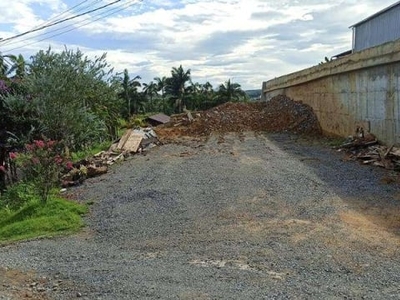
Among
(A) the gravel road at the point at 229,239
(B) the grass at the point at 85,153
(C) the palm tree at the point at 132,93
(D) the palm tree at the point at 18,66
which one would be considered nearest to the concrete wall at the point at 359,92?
(A) the gravel road at the point at 229,239

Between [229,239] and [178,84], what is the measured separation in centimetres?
4615

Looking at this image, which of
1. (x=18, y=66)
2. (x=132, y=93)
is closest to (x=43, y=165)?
(x=18, y=66)

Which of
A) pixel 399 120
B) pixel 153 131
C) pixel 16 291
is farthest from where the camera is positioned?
pixel 153 131

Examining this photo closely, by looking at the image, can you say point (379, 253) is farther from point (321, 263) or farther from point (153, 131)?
point (153, 131)

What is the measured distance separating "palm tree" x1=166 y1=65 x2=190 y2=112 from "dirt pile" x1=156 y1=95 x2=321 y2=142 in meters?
29.0

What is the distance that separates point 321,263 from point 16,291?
3.26 metres

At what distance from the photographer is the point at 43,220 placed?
804cm

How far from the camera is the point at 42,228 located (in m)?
7.68

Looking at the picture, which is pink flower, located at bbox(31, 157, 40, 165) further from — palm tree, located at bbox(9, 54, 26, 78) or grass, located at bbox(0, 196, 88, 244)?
palm tree, located at bbox(9, 54, 26, 78)

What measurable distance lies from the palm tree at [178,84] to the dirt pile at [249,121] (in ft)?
95.1

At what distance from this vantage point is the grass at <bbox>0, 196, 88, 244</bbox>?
7500 millimetres

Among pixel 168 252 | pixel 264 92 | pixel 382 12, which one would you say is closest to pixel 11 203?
pixel 168 252

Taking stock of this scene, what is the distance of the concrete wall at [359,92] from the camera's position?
34.2ft

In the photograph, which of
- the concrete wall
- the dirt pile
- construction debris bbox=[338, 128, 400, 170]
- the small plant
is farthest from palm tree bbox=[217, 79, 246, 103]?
the small plant
